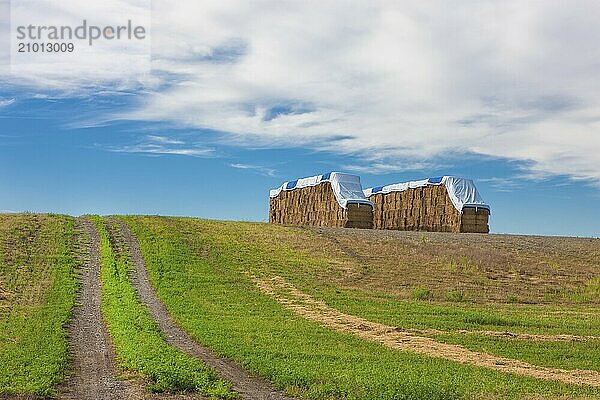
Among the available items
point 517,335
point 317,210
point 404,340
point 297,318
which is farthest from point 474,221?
point 404,340

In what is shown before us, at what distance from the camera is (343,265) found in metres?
39.2

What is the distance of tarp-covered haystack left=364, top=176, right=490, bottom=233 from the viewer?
2445 inches

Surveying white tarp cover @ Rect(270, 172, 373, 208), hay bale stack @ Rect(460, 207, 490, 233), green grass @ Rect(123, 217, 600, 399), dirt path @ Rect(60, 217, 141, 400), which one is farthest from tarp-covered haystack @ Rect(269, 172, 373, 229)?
dirt path @ Rect(60, 217, 141, 400)

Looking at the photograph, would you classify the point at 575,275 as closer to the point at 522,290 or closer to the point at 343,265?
the point at 522,290

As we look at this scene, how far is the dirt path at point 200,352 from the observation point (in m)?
14.4

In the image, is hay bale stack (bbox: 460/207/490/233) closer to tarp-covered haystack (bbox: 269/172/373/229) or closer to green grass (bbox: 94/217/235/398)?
tarp-covered haystack (bbox: 269/172/373/229)

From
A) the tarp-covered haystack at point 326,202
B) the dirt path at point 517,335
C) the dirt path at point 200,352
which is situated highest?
the tarp-covered haystack at point 326,202

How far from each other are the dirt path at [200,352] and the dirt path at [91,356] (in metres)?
1.88

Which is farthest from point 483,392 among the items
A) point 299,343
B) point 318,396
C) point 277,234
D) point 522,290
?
point 277,234

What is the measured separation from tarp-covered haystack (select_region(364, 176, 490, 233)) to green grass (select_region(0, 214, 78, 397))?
33.4 m

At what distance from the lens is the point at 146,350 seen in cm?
1780

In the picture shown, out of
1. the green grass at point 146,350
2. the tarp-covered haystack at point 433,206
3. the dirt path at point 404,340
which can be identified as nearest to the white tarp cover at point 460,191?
the tarp-covered haystack at point 433,206

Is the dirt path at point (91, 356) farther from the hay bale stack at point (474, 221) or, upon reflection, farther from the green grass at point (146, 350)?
the hay bale stack at point (474, 221)

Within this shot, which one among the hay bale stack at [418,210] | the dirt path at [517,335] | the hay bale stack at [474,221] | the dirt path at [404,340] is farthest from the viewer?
the hay bale stack at [418,210]
